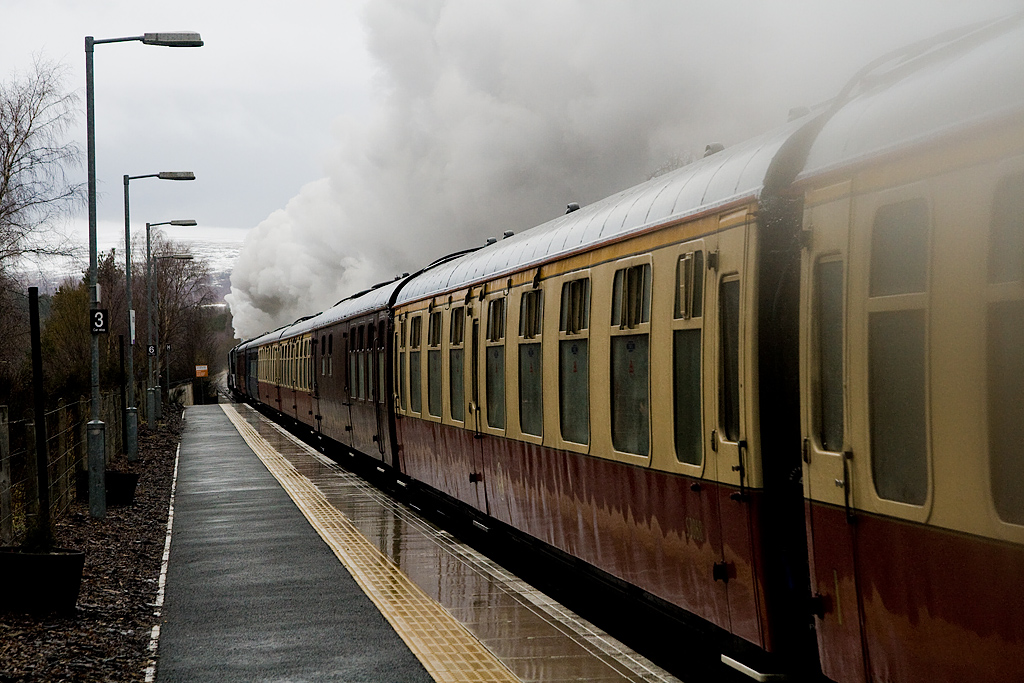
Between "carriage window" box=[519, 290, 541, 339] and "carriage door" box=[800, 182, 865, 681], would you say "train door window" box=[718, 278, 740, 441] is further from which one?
"carriage window" box=[519, 290, 541, 339]

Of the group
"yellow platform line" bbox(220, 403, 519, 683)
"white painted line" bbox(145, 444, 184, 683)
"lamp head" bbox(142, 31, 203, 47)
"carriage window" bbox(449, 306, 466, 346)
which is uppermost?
"lamp head" bbox(142, 31, 203, 47)

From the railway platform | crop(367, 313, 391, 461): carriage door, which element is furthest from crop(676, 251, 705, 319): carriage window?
crop(367, 313, 391, 461): carriage door

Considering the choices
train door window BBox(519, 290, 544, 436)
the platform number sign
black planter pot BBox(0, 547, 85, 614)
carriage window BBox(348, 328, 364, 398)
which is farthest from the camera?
carriage window BBox(348, 328, 364, 398)

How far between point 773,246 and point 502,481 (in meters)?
5.12

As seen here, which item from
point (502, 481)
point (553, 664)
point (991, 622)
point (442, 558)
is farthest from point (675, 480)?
point (442, 558)

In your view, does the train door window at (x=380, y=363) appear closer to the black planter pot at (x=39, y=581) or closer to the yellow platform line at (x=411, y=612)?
the yellow platform line at (x=411, y=612)

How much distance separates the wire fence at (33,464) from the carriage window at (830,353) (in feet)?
21.8

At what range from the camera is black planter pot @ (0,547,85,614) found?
27.6 feet

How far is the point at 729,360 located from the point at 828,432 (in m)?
0.90

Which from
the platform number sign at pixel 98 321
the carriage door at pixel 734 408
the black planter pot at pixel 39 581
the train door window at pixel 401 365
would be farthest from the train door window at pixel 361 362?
the carriage door at pixel 734 408

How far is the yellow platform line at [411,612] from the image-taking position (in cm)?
671

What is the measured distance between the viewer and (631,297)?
686 cm

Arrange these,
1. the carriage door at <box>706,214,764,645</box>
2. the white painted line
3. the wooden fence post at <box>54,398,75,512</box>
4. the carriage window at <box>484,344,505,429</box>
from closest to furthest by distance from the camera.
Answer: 1. the carriage door at <box>706,214,764,645</box>
2. the white painted line
3. the carriage window at <box>484,344,505,429</box>
4. the wooden fence post at <box>54,398,75,512</box>

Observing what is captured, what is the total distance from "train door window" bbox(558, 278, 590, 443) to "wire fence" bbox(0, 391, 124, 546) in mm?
4305
